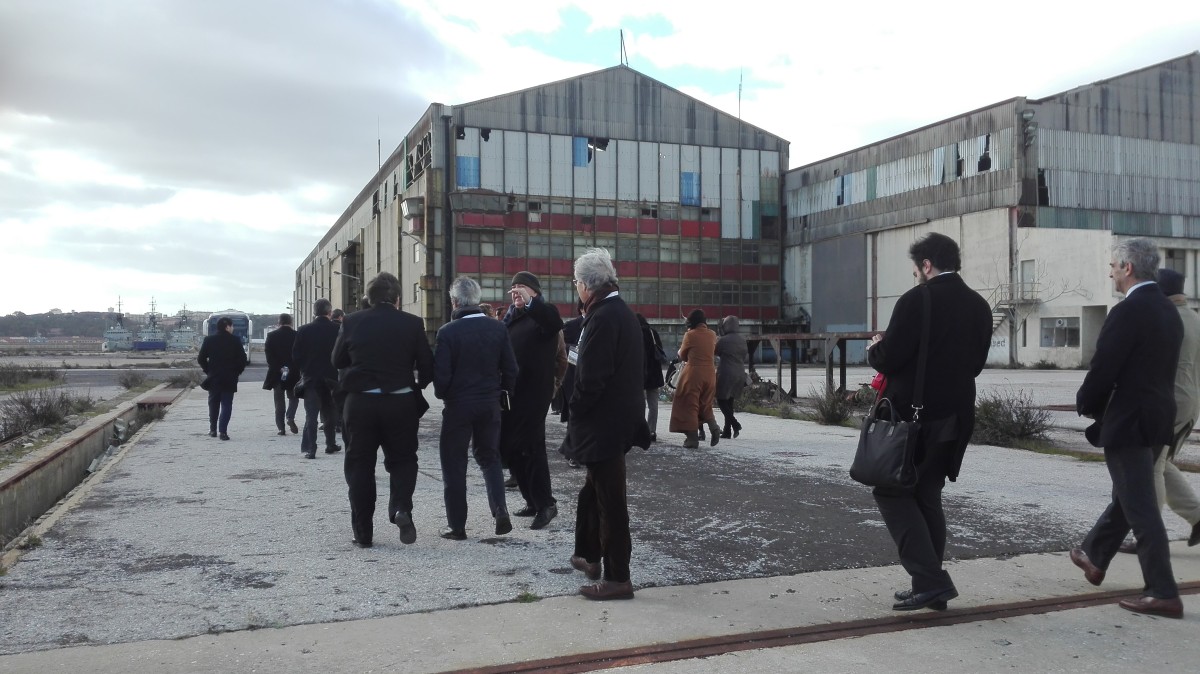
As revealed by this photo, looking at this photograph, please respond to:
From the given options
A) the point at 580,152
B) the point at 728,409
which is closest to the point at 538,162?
the point at 580,152

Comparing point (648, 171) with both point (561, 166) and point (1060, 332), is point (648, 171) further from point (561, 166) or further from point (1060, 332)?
point (1060, 332)

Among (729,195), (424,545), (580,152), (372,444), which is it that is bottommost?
(424,545)

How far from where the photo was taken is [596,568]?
17.0 feet

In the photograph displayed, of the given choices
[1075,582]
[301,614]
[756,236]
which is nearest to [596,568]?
[301,614]

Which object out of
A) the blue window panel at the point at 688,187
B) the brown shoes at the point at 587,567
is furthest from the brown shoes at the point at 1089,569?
the blue window panel at the point at 688,187

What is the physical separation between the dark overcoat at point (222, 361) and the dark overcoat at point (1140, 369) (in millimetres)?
10941

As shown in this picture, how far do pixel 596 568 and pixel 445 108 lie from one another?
164 ft

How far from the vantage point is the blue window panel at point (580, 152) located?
54.6 metres

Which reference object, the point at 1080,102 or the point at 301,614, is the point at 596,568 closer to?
the point at 301,614

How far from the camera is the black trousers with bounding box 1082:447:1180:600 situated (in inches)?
175

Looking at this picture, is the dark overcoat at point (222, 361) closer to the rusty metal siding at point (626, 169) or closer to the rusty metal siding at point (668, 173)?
the rusty metal siding at point (626, 169)

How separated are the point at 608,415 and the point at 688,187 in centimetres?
5349

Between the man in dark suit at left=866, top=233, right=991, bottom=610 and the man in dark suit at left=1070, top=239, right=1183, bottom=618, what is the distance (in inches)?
23.3

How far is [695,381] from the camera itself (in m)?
11.2
